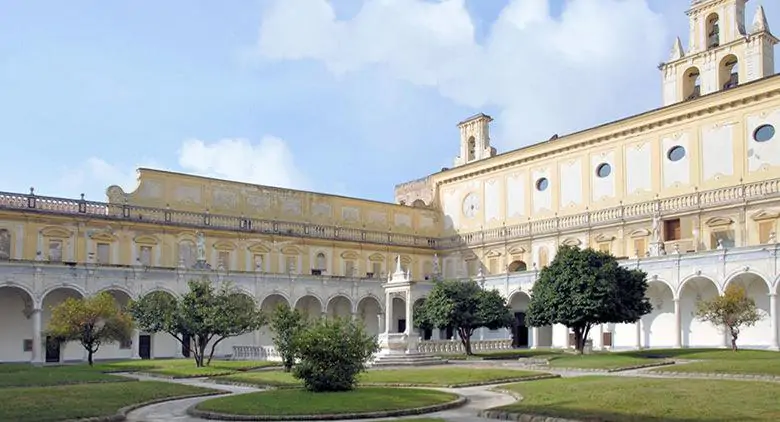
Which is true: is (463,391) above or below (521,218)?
below

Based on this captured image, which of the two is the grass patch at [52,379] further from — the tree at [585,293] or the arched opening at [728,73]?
the arched opening at [728,73]

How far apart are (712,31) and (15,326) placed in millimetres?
49083

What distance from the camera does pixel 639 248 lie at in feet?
167

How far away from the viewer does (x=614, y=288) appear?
3672cm

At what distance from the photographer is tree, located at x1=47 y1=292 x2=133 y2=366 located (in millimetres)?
36031

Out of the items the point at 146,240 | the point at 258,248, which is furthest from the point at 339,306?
the point at 146,240

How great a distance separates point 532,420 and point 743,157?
3731cm

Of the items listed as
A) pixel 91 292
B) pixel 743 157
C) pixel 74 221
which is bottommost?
pixel 91 292

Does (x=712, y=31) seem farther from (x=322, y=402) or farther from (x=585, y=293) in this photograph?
(x=322, y=402)

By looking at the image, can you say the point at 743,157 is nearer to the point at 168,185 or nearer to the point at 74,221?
the point at 168,185

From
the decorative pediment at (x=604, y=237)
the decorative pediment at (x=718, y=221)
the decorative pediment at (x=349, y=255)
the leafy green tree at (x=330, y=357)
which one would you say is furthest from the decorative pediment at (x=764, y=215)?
the leafy green tree at (x=330, y=357)

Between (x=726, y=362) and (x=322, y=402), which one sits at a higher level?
(x=322, y=402)

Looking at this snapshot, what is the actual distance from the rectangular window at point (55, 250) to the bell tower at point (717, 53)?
41.8 meters

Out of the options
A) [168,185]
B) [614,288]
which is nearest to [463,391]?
[614,288]
